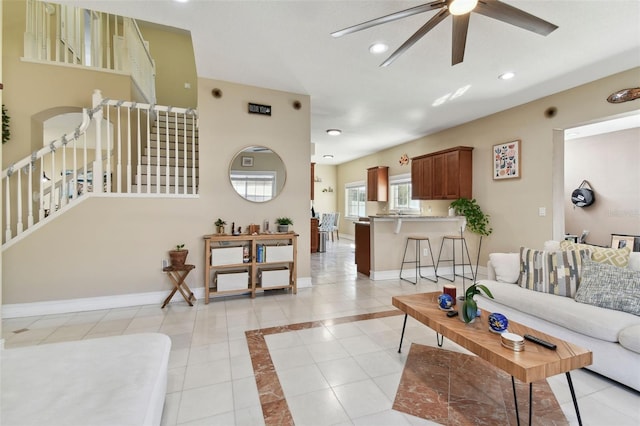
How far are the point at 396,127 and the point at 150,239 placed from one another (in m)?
4.86

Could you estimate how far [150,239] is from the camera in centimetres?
354

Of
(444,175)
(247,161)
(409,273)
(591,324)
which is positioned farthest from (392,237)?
(591,324)

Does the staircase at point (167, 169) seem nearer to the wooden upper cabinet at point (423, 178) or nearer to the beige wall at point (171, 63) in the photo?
the beige wall at point (171, 63)

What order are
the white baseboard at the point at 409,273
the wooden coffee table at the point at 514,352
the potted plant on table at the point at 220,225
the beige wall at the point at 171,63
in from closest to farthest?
1. the wooden coffee table at the point at 514,352
2. the potted plant on table at the point at 220,225
3. the white baseboard at the point at 409,273
4. the beige wall at the point at 171,63

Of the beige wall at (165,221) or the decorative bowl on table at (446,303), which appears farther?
Answer: the beige wall at (165,221)

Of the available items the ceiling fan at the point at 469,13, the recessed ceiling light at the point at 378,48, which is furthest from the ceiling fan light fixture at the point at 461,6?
the recessed ceiling light at the point at 378,48

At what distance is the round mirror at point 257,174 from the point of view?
3908 mm

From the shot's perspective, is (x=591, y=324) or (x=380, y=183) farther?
(x=380, y=183)

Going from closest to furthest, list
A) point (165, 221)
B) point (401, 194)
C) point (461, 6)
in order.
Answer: point (461, 6) < point (165, 221) < point (401, 194)

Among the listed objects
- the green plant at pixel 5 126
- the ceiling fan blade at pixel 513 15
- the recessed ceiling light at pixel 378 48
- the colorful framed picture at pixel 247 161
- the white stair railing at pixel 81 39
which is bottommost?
the colorful framed picture at pixel 247 161

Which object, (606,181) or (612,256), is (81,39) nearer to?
(612,256)

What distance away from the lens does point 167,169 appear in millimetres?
3611

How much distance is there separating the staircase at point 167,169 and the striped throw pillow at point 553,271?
398 cm

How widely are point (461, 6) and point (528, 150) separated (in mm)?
3421
